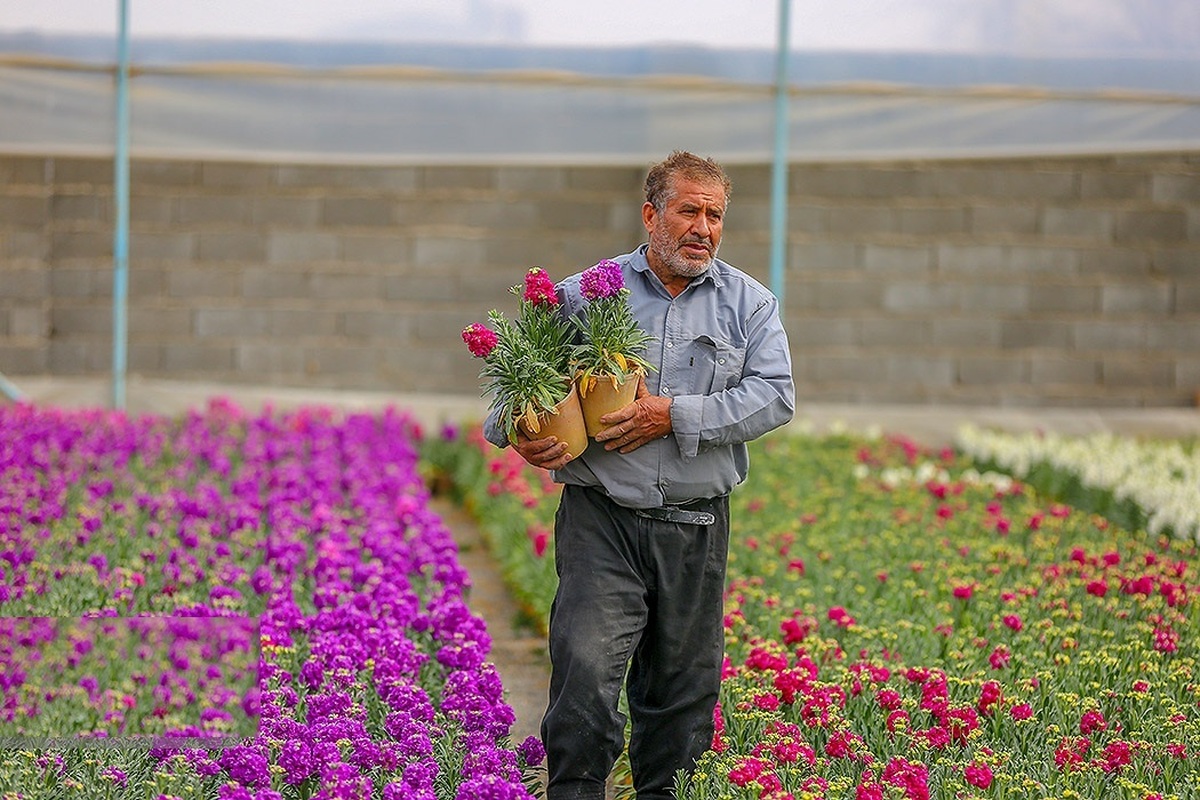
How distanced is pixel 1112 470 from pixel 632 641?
4822mm

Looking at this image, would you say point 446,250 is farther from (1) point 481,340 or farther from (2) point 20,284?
(1) point 481,340

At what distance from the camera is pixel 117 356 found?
8508 millimetres

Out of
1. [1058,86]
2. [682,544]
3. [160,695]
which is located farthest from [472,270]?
[682,544]

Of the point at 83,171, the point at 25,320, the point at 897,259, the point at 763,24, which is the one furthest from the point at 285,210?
the point at 897,259

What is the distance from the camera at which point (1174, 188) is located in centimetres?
987

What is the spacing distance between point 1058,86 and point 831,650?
16.8 ft

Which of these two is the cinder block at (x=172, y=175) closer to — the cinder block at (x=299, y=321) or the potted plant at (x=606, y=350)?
the cinder block at (x=299, y=321)

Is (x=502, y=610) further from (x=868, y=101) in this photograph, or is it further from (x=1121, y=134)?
(x=1121, y=134)

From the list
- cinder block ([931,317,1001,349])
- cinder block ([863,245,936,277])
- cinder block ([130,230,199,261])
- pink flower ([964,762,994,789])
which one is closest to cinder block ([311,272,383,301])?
cinder block ([130,230,199,261])

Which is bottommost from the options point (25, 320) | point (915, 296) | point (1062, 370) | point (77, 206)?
point (1062, 370)

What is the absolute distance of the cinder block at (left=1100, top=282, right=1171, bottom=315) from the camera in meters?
9.93

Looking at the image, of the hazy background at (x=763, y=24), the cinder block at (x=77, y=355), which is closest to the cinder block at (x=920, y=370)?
the hazy background at (x=763, y=24)

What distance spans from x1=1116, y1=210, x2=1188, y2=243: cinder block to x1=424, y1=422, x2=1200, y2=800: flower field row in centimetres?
313

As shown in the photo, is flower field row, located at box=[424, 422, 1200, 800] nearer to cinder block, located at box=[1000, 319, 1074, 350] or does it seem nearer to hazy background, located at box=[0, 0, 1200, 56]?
hazy background, located at box=[0, 0, 1200, 56]
